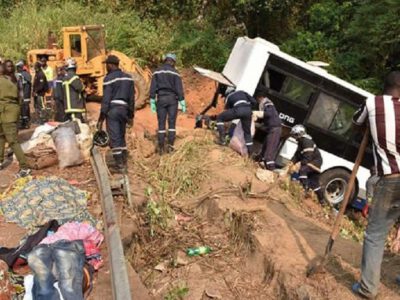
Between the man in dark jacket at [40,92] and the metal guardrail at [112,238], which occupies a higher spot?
the metal guardrail at [112,238]

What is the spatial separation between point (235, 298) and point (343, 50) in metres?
14.2

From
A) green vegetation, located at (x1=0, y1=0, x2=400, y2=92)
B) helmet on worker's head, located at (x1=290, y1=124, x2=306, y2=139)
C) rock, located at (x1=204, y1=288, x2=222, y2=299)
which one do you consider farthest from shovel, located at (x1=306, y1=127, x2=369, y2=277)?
green vegetation, located at (x1=0, y1=0, x2=400, y2=92)

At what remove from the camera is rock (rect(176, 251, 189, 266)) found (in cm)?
602

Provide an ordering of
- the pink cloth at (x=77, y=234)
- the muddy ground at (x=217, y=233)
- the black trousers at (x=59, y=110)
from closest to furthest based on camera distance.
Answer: the muddy ground at (x=217, y=233) → the pink cloth at (x=77, y=234) → the black trousers at (x=59, y=110)

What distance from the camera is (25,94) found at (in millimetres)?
12516

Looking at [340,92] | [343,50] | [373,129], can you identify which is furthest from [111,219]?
[343,50]

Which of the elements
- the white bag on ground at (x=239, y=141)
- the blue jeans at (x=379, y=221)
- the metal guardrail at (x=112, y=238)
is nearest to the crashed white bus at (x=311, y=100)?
the white bag on ground at (x=239, y=141)

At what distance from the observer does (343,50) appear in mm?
17922

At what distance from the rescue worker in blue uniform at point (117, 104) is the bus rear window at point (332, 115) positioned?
11.7 feet

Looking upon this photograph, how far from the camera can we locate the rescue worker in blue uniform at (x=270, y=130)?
920 centimetres

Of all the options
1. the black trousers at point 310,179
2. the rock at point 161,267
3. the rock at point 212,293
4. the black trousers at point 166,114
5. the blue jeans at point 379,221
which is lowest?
the black trousers at point 310,179

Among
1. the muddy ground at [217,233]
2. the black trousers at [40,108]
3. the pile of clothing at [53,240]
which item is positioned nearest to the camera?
the pile of clothing at [53,240]

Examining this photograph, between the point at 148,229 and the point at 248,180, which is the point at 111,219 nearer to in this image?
the point at 148,229

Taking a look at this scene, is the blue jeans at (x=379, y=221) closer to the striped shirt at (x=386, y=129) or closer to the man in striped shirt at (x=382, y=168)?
the man in striped shirt at (x=382, y=168)
